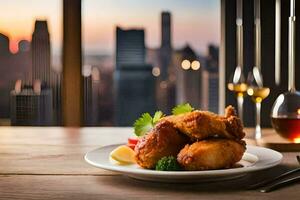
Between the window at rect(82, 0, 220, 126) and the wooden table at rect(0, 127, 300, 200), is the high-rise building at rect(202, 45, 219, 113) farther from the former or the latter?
the wooden table at rect(0, 127, 300, 200)

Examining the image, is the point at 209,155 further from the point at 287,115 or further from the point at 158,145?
the point at 287,115

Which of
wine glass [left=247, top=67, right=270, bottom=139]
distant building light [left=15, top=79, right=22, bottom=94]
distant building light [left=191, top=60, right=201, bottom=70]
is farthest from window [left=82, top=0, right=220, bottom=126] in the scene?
wine glass [left=247, top=67, right=270, bottom=139]

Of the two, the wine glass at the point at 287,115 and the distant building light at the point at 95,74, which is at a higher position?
the distant building light at the point at 95,74

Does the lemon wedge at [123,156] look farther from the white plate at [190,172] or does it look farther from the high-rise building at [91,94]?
the high-rise building at [91,94]

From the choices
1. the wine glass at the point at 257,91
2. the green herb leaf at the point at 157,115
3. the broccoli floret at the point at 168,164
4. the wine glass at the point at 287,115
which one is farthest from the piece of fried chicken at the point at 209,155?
the wine glass at the point at 257,91

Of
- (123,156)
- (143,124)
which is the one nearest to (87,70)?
(143,124)
